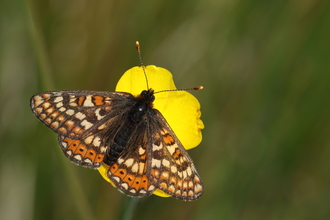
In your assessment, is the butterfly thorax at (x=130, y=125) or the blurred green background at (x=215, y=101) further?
the blurred green background at (x=215, y=101)

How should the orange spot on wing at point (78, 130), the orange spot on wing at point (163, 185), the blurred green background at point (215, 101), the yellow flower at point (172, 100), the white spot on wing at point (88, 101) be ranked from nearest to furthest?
the orange spot on wing at point (163, 185)
the orange spot on wing at point (78, 130)
the white spot on wing at point (88, 101)
the yellow flower at point (172, 100)
the blurred green background at point (215, 101)

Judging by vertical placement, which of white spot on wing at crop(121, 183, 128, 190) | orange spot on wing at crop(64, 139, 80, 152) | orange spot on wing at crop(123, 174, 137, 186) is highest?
orange spot on wing at crop(64, 139, 80, 152)

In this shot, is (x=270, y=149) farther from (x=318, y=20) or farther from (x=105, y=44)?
(x=105, y=44)

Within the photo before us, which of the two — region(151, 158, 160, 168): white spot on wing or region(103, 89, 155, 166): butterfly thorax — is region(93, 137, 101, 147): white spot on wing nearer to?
region(103, 89, 155, 166): butterfly thorax

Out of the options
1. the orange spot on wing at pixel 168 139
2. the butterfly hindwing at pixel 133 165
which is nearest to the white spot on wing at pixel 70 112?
the butterfly hindwing at pixel 133 165

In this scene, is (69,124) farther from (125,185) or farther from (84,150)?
(125,185)

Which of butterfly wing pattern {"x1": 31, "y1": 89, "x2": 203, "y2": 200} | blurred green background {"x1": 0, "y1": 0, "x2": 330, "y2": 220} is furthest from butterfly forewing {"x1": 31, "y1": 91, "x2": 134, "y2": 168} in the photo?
blurred green background {"x1": 0, "y1": 0, "x2": 330, "y2": 220}

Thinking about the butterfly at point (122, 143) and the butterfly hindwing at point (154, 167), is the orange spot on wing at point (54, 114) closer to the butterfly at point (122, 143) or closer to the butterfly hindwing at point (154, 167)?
the butterfly at point (122, 143)

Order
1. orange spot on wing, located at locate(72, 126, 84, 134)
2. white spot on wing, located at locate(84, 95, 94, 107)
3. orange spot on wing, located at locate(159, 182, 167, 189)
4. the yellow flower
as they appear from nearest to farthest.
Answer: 1. orange spot on wing, located at locate(159, 182, 167, 189)
2. orange spot on wing, located at locate(72, 126, 84, 134)
3. white spot on wing, located at locate(84, 95, 94, 107)
4. the yellow flower
